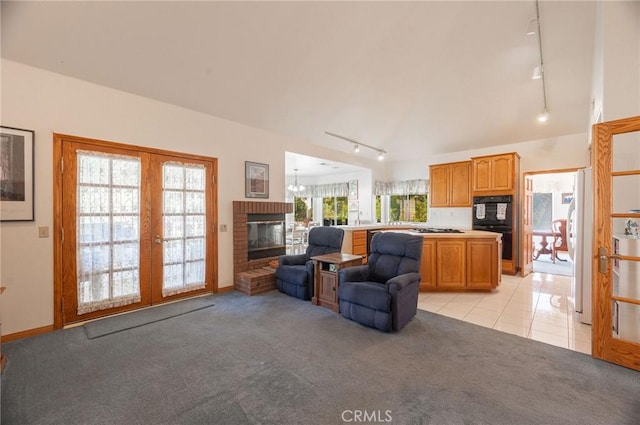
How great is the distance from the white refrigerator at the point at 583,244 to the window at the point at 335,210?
6.15 meters

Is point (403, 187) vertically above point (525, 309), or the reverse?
point (403, 187)

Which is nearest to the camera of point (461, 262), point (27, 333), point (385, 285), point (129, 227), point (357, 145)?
point (27, 333)

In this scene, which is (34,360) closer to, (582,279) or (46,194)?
(46,194)

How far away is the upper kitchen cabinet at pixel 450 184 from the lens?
6383 mm

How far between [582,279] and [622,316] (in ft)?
3.77

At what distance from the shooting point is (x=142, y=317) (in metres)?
3.43

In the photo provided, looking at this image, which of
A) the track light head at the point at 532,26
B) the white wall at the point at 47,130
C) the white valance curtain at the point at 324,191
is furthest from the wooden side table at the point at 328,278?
the white valance curtain at the point at 324,191

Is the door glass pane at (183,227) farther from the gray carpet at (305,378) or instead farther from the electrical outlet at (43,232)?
the electrical outlet at (43,232)

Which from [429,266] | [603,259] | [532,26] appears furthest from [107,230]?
[532,26]

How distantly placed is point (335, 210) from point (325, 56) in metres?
6.32

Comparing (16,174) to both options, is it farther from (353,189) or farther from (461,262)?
(353,189)

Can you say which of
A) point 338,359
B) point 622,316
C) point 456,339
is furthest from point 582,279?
point 338,359

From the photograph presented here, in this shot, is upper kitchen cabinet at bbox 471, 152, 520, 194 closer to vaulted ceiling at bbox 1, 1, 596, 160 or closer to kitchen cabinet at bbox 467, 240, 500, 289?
vaulted ceiling at bbox 1, 1, 596, 160

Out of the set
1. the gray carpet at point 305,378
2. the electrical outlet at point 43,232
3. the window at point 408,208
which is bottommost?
the gray carpet at point 305,378
